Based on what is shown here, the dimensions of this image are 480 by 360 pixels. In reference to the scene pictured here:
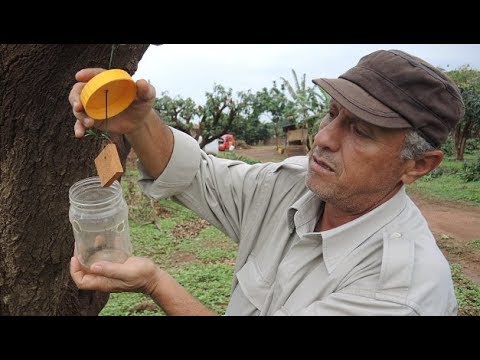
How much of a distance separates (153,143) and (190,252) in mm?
5761

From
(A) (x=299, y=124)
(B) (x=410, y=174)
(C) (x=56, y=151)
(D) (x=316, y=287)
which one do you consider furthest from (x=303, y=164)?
(A) (x=299, y=124)

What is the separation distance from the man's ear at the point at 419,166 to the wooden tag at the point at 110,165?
1191mm

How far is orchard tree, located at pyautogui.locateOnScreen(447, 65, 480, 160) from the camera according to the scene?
16.3 meters

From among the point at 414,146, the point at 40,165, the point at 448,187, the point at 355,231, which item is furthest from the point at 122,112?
the point at 448,187

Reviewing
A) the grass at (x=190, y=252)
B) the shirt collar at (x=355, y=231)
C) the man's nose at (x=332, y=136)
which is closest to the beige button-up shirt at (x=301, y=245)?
the shirt collar at (x=355, y=231)

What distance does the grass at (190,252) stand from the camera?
548 cm

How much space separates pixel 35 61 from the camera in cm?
189

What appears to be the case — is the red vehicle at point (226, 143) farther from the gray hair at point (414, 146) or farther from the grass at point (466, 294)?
the gray hair at point (414, 146)

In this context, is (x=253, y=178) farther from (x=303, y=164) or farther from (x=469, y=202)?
(x=469, y=202)

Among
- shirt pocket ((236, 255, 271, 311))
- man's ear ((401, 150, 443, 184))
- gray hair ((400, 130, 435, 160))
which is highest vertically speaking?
gray hair ((400, 130, 435, 160))

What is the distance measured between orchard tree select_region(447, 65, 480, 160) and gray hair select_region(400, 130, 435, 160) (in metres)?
15.4

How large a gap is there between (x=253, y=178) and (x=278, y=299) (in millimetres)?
588

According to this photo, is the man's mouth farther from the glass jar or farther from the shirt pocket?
the glass jar

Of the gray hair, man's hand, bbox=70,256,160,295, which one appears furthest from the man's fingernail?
the gray hair
